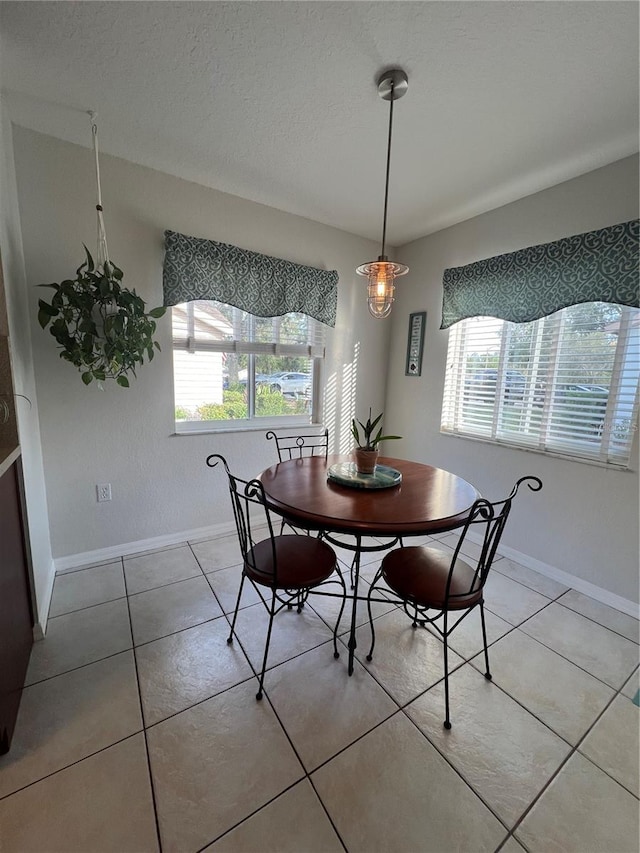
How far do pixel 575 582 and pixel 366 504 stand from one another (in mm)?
1786

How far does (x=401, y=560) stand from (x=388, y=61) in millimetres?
2136

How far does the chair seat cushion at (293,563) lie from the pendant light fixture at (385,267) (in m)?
1.27

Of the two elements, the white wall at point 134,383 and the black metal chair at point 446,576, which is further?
the white wall at point 134,383

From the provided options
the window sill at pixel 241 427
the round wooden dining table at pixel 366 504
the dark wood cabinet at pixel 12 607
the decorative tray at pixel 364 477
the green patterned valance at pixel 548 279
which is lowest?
the dark wood cabinet at pixel 12 607

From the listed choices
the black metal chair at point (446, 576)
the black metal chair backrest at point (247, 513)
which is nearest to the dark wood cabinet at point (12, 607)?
the black metal chair backrest at point (247, 513)

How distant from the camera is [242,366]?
2.68 metres

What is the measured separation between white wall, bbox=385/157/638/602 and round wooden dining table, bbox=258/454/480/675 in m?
1.01

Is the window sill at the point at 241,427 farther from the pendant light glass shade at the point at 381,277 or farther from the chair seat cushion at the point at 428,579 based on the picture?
the chair seat cushion at the point at 428,579

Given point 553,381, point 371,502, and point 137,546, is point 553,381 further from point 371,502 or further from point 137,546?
point 137,546

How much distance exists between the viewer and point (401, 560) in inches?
60.7

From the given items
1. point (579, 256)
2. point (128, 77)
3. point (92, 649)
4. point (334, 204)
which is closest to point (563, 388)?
point (579, 256)

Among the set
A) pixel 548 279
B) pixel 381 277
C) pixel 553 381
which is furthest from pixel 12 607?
pixel 548 279

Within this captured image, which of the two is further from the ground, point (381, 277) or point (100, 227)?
point (100, 227)

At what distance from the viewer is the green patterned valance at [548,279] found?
185cm
